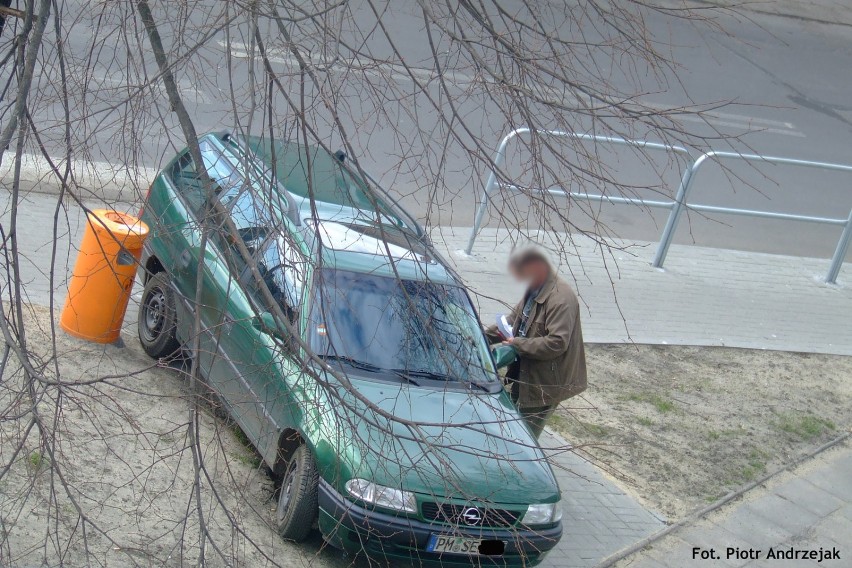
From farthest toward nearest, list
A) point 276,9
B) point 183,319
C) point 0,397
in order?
point 183,319
point 0,397
point 276,9

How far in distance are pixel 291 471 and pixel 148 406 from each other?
34.7 inches

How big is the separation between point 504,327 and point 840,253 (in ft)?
23.1

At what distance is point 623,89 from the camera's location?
11.0 m

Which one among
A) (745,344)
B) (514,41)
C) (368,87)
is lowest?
(745,344)

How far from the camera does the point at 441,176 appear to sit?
11.5ft

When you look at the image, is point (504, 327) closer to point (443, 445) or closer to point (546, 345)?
point (546, 345)

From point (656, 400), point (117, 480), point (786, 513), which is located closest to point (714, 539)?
point (786, 513)

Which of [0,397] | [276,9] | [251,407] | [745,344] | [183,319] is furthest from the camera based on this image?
[745,344]

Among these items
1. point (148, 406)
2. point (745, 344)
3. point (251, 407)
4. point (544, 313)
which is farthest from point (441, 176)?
point (745, 344)

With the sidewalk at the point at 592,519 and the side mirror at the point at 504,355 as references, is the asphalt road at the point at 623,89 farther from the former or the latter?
the sidewalk at the point at 592,519

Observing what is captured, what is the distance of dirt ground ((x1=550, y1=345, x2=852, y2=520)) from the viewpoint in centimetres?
746

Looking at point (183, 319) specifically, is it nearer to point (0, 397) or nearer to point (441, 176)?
point (0, 397)

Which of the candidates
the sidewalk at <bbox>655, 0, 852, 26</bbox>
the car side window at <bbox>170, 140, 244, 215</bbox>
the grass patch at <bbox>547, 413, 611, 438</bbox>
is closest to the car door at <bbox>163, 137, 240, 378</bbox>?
the car side window at <bbox>170, 140, 244, 215</bbox>

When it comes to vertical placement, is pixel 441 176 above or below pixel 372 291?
above
